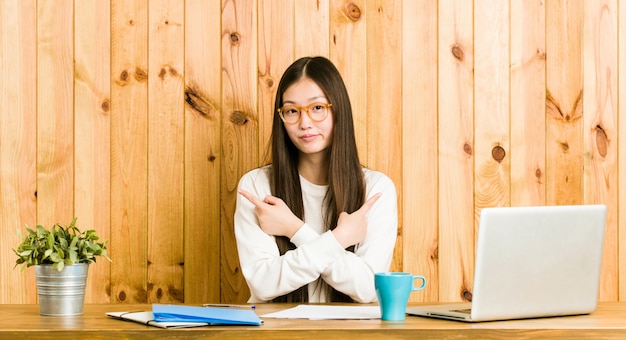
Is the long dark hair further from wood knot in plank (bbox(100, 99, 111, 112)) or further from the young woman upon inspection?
wood knot in plank (bbox(100, 99, 111, 112))

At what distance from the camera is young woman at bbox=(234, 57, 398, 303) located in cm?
202

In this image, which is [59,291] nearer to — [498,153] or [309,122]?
[309,122]

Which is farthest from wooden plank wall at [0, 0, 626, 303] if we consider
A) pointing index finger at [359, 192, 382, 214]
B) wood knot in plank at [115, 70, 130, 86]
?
pointing index finger at [359, 192, 382, 214]

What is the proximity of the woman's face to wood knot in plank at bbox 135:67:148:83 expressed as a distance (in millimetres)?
561

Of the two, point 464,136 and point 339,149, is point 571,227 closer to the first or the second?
point 339,149

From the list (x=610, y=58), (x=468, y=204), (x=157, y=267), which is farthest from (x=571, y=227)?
(x=157, y=267)

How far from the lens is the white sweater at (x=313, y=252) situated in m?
1.99

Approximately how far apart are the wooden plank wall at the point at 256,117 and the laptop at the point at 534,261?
1064mm

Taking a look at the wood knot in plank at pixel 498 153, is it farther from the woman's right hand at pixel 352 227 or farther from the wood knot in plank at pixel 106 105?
the wood knot in plank at pixel 106 105

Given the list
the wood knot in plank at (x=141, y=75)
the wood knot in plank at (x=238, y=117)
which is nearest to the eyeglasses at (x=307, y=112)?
the wood knot in plank at (x=238, y=117)

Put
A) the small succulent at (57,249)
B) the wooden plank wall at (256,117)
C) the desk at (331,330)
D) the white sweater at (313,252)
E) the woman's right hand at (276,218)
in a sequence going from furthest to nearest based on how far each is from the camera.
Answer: the wooden plank wall at (256,117)
the woman's right hand at (276,218)
the white sweater at (313,252)
the small succulent at (57,249)
the desk at (331,330)

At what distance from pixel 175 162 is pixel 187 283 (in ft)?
1.38

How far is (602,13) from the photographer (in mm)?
2588

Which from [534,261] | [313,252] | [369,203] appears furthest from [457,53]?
[534,261]
